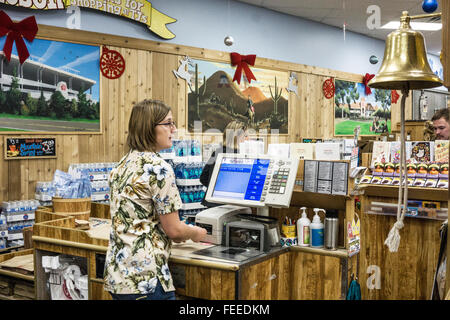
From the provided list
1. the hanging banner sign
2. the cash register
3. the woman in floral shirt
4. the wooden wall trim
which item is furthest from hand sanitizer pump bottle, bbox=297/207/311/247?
the hanging banner sign

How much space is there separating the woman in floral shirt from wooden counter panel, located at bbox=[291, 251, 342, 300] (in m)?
0.84

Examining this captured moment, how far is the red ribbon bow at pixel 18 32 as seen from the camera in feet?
15.7

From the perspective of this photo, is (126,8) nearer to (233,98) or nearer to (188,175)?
(233,98)

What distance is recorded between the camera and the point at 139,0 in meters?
6.02

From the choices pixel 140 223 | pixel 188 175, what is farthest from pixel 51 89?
pixel 140 223

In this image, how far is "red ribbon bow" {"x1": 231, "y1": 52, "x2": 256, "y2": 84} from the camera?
736cm

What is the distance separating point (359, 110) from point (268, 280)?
838cm

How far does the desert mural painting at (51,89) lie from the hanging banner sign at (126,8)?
1.31 ft

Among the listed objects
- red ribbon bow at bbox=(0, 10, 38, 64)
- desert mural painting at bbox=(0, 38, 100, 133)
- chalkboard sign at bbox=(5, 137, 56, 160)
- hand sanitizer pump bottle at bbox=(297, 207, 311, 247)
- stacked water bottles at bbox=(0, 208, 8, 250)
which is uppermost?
red ribbon bow at bbox=(0, 10, 38, 64)

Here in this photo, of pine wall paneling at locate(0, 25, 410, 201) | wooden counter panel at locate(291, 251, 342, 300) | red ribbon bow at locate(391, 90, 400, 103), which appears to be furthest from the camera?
red ribbon bow at locate(391, 90, 400, 103)

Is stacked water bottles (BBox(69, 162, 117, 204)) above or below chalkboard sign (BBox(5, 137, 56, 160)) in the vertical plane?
below

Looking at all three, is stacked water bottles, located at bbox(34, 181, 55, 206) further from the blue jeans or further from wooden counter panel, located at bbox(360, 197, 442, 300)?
wooden counter panel, located at bbox(360, 197, 442, 300)

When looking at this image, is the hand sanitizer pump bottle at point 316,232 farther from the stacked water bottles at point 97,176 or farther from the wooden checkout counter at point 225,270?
the stacked water bottles at point 97,176
